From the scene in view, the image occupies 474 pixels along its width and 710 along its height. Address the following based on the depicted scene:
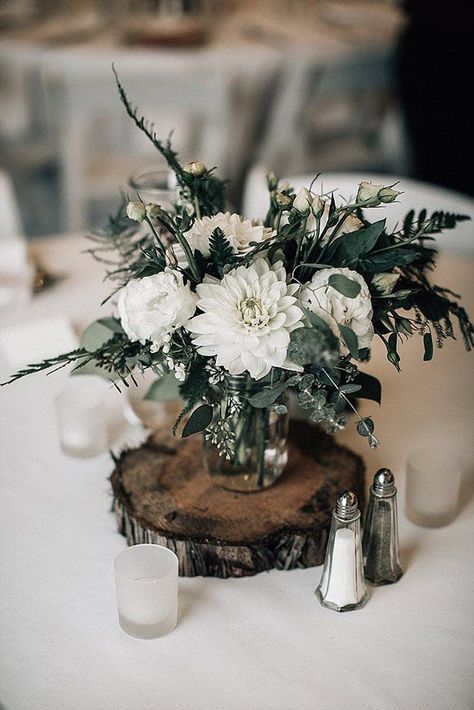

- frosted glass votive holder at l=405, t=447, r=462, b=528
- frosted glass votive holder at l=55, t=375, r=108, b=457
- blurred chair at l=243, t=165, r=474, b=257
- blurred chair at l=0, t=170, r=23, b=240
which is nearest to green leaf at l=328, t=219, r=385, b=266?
frosted glass votive holder at l=405, t=447, r=462, b=528

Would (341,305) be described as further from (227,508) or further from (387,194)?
(227,508)

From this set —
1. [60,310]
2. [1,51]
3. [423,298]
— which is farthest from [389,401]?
[1,51]

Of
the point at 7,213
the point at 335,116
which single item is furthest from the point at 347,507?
A: the point at 335,116

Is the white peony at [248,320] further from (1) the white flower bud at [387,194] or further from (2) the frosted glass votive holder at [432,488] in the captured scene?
(2) the frosted glass votive holder at [432,488]

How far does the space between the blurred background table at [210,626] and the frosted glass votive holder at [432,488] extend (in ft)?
0.07

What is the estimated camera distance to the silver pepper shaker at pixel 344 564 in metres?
0.90

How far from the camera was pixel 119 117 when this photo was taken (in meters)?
2.94

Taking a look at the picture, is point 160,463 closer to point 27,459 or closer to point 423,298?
point 27,459

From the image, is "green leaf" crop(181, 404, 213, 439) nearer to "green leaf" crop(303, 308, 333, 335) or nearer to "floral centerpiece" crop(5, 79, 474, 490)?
"floral centerpiece" crop(5, 79, 474, 490)

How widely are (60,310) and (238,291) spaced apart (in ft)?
2.57

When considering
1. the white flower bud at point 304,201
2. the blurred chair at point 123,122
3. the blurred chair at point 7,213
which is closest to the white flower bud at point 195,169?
the white flower bud at point 304,201

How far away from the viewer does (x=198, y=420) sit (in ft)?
2.98

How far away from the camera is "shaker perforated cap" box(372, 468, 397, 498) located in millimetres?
933

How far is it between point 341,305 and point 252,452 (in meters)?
0.29
